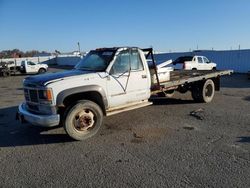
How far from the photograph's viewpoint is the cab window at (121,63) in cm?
687

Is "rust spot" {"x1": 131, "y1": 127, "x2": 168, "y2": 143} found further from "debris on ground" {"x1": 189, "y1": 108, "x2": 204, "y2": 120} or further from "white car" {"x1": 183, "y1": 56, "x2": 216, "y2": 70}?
"white car" {"x1": 183, "y1": 56, "x2": 216, "y2": 70}

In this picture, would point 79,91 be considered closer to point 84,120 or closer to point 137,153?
point 84,120

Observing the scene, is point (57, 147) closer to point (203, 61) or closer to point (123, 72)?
point (123, 72)

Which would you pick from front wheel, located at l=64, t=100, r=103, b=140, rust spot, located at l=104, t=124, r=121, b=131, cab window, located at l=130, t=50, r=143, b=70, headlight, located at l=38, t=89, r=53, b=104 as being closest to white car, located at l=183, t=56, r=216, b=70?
cab window, located at l=130, t=50, r=143, b=70

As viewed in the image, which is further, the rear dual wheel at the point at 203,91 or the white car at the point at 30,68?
the white car at the point at 30,68

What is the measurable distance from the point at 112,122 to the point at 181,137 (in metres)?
2.14

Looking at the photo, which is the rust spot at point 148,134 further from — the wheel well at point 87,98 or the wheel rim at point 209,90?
the wheel rim at point 209,90

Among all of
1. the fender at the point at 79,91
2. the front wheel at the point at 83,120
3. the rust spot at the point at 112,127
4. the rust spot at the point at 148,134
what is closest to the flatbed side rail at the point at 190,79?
the rust spot at the point at 148,134

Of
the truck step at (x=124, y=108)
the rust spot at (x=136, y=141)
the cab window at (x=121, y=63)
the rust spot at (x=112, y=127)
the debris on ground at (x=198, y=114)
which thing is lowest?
the debris on ground at (x=198, y=114)

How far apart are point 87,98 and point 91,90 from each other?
Answer: 406mm

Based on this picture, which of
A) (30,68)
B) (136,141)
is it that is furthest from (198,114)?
(30,68)

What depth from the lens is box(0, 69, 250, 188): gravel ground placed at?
4281mm

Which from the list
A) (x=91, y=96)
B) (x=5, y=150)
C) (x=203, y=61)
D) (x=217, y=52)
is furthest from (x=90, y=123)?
Answer: (x=217, y=52)

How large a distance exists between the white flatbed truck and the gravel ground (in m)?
0.50
